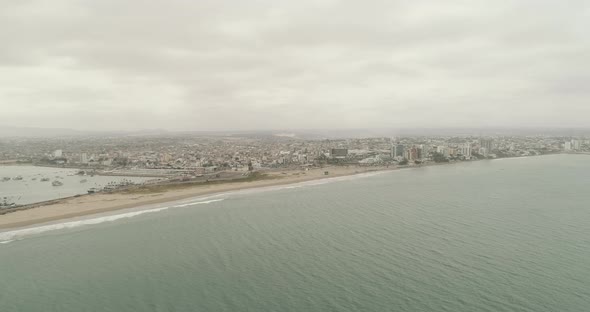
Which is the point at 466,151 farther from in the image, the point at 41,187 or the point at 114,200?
the point at 41,187

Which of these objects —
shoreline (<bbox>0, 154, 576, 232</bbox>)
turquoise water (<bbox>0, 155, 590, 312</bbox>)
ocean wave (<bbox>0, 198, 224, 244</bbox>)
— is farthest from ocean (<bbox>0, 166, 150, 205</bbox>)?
turquoise water (<bbox>0, 155, 590, 312</bbox>)

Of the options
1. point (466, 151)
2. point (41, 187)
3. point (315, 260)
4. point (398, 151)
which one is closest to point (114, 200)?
point (41, 187)

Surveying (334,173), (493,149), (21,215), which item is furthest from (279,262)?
(493,149)

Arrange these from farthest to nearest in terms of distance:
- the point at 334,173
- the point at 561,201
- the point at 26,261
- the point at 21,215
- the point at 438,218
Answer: the point at 334,173
the point at 561,201
the point at 21,215
the point at 438,218
the point at 26,261

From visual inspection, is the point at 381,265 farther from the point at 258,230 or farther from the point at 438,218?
the point at 438,218

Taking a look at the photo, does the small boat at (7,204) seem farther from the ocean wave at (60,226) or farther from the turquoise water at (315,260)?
the turquoise water at (315,260)
